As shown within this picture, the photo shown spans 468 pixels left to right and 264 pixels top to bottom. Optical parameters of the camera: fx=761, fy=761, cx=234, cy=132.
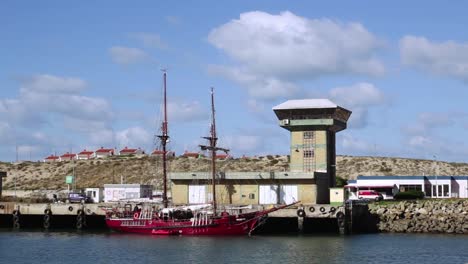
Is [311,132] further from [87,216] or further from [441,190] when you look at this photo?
[87,216]

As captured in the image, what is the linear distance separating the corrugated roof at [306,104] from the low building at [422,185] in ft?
51.7

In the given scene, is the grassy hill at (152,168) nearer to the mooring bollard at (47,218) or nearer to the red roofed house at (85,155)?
A: the red roofed house at (85,155)

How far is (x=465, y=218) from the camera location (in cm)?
8250

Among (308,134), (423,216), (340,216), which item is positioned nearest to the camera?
(340,216)

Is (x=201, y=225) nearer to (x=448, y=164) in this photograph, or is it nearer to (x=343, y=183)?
(x=343, y=183)

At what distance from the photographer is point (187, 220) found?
8200cm

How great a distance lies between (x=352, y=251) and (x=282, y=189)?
81.4 feet

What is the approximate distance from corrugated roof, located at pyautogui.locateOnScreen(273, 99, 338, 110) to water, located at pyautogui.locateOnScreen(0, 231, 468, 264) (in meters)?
22.5

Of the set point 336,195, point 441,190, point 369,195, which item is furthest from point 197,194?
point 441,190

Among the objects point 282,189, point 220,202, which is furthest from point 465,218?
point 220,202

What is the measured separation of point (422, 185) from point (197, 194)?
A: 3608cm

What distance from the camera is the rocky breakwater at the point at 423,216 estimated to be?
81.6 meters

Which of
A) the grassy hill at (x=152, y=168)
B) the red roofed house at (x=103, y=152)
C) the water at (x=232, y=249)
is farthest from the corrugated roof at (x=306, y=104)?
the red roofed house at (x=103, y=152)

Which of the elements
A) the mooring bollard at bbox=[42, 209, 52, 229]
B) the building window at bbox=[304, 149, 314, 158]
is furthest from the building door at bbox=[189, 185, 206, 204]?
the mooring bollard at bbox=[42, 209, 52, 229]
